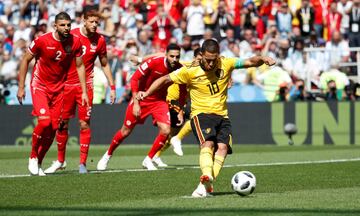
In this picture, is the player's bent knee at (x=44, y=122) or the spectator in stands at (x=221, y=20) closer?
the player's bent knee at (x=44, y=122)

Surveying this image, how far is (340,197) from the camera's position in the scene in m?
12.4

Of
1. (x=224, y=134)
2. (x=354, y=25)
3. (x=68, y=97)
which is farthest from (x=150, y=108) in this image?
(x=354, y=25)

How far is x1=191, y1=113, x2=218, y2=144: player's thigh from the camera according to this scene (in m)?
13.1

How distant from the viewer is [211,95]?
13273 mm

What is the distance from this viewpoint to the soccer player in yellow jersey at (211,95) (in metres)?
13.0

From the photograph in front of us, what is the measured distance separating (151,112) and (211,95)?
5.76 meters

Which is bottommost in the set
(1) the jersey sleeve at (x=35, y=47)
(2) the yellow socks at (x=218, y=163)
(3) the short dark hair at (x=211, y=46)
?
(2) the yellow socks at (x=218, y=163)

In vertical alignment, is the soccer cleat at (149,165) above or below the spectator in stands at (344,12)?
below

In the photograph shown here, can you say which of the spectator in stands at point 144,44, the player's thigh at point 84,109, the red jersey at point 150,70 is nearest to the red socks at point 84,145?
the player's thigh at point 84,109

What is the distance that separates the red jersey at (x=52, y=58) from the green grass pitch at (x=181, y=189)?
1.50 meters

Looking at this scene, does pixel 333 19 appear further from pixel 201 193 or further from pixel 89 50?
pixel 201 193

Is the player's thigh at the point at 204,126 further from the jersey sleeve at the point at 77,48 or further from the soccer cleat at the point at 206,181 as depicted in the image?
the jersey sleeve at the point at 77,48

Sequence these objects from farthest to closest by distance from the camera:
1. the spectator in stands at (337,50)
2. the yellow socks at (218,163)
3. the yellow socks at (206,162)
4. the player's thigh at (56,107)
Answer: the spectator in stands at (337,50) < the player's thigh at (56,107) < the yellow socks at (218,163) < the yellow socks at (206,162)

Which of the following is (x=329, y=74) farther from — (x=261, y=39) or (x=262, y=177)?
(x=262, y=177)
